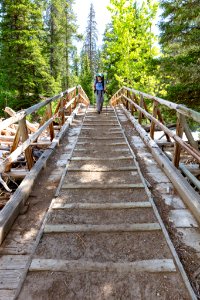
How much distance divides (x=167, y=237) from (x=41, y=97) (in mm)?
23740

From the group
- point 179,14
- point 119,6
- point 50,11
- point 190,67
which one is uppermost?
point 50,11

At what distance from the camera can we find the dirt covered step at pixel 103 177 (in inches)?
178

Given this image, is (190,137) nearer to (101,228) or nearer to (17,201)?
(101,228)

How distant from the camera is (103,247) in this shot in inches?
114

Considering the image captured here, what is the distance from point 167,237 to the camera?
300 cm

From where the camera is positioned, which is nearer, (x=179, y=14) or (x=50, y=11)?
(x=179, y=14)

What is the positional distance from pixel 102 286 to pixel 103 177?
2.45 meters

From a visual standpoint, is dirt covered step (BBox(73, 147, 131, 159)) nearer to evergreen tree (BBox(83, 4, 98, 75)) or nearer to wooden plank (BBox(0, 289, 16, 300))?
wooden plank (BBox(0, 289, 16, 300))

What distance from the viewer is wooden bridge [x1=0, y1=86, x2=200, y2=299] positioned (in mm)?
2416

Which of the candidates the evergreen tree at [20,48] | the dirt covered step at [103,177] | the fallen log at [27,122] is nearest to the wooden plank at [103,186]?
the dirt covered step at [103,177]

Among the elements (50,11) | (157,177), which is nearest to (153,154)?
(157,177)

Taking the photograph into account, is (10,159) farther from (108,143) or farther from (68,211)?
(108,143)

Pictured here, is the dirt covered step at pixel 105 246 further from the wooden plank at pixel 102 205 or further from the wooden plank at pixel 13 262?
the wooden plank at pixel 102 205

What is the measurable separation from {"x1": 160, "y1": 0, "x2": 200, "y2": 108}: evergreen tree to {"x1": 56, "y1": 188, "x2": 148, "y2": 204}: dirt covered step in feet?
17.5
